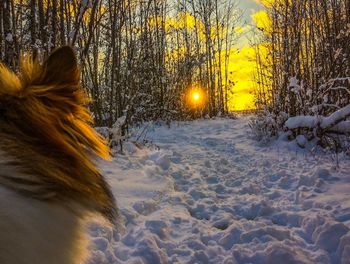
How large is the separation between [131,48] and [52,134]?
914cm

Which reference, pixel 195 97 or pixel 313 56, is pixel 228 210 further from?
pixel 195 97

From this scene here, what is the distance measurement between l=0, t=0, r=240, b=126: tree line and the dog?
417 millimetres

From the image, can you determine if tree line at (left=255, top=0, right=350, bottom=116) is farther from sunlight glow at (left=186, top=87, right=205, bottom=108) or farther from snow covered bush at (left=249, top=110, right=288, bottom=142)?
sunlight glow at (left=186, top=87, right=205, bottom=108)

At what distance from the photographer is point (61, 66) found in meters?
1.65

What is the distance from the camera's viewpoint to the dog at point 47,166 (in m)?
1.14

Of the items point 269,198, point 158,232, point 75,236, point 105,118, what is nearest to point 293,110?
point 105,118

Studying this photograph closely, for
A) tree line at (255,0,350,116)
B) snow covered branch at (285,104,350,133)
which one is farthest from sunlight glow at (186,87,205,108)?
snow covered branch at (285,104,350,133)

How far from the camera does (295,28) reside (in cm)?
963

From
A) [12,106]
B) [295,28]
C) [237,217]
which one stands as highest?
[295,28]

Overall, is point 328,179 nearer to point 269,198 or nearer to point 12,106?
point 269,198

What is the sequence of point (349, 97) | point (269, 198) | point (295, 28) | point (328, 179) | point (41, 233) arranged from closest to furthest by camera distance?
point (41, 233) → point (269, 198) → point (328, 179) → point (349, 97) → point (295, 28)

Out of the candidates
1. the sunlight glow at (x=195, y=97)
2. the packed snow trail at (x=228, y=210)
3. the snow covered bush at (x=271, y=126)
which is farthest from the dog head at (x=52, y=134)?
the sunlight glow at (x=195, y=97)

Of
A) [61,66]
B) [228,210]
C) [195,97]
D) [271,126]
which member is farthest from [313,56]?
[195,97]

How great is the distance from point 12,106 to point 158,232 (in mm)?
2578
